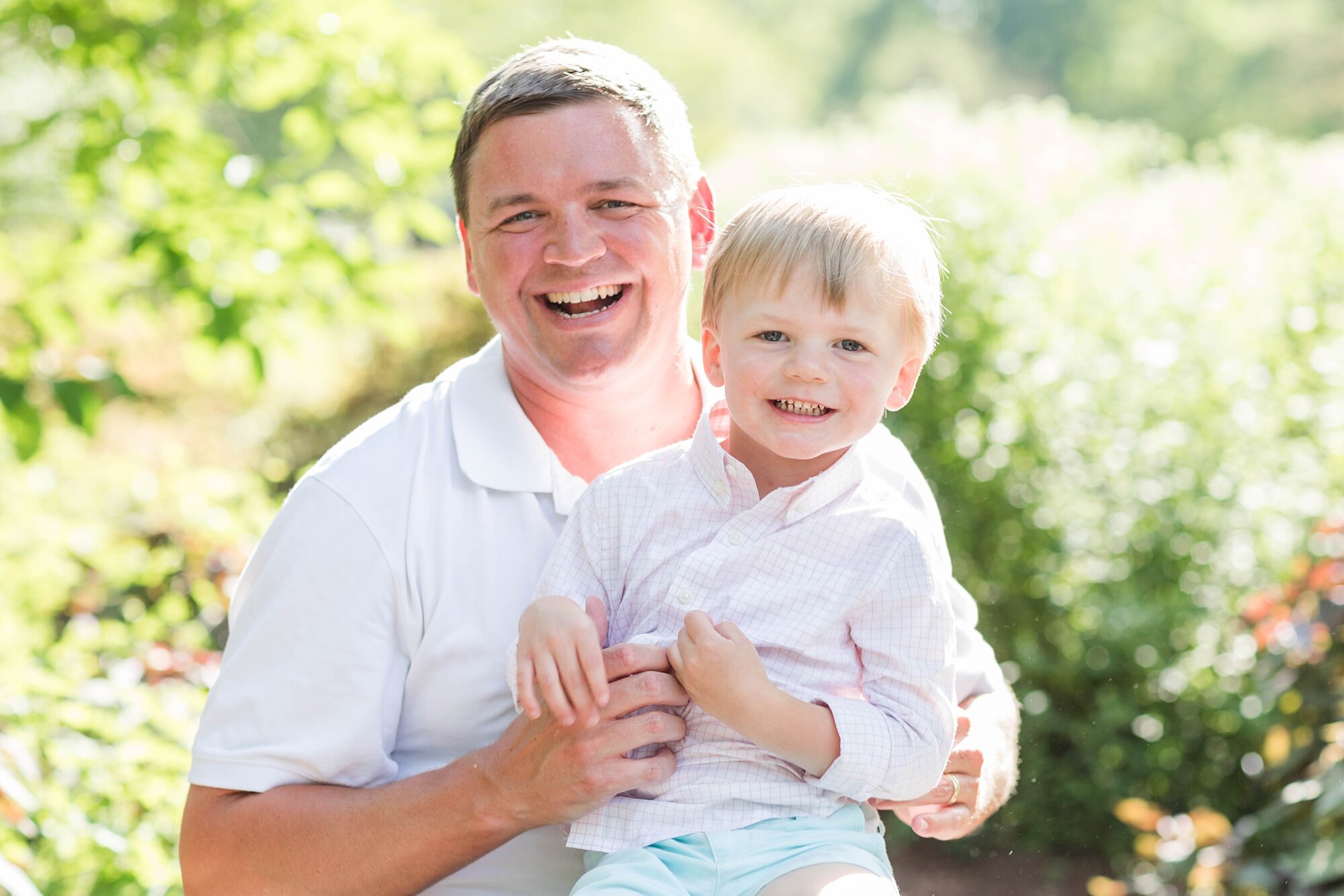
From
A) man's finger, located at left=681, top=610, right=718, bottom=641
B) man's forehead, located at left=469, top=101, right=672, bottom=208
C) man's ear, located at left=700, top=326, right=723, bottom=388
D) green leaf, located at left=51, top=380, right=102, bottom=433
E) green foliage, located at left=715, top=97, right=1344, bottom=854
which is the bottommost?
green foliage, located at left=715, top=97, right=1344, bottom=854

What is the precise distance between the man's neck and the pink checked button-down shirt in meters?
0.42

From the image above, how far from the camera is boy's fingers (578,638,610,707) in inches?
65.6

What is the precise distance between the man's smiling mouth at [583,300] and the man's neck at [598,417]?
134mm

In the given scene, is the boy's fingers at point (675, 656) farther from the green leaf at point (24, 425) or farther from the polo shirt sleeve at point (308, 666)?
the green leaf at point (24, 425)

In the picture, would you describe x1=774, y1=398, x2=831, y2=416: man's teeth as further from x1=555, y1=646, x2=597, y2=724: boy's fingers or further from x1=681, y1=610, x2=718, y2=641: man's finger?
x1=555, y1=646, x2=597, y2=724: boy's fingers

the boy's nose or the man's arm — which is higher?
the boy's nose

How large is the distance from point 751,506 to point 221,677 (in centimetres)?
86

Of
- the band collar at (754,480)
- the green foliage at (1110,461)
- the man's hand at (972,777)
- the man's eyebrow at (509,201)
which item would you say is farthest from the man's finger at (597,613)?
the green foliage at (1110,461)

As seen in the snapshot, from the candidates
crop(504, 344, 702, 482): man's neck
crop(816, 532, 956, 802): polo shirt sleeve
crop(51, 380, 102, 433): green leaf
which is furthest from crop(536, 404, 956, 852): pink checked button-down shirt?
crop(51, 380, 102, 433): green leaf

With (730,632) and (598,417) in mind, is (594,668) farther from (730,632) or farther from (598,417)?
(598,417)

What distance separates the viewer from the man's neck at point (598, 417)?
2285 millimetres

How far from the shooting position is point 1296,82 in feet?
88.9

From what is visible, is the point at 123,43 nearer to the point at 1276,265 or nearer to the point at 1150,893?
the point at 1150,893

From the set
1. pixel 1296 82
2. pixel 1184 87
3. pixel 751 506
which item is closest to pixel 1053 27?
pixel 1184 87
